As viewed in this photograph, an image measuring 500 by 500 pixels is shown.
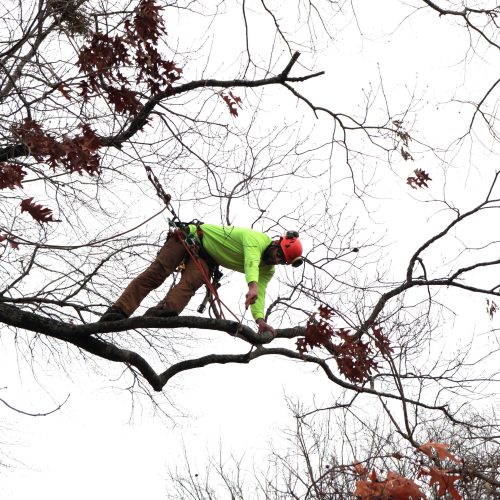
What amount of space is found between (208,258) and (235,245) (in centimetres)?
30

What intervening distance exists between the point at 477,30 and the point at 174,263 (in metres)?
2.82

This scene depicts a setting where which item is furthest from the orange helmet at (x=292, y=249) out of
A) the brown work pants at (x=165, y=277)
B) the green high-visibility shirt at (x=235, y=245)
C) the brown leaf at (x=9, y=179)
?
the brown leaf at (x=9, y=179)

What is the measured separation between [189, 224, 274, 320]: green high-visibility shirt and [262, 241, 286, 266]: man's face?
4 centimetres

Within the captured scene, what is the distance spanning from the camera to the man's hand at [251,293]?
606 cm

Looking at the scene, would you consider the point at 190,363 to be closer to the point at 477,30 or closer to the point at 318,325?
the point at 318,325

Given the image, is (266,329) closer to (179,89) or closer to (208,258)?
(208,258)

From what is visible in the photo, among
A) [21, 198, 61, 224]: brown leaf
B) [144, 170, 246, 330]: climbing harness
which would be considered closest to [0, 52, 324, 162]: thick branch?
[144, 170, 246, 330]: climbing harness

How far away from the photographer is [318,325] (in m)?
5.95

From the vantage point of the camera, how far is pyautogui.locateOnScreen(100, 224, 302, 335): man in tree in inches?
247

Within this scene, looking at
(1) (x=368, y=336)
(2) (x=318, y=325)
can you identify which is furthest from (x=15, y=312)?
(1) (x=368, y=336)

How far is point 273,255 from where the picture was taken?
659 centimetres

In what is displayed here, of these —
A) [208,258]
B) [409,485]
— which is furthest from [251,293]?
[409,485]

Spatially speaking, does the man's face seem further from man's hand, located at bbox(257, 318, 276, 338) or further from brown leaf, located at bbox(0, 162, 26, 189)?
brown leaf, located at bbox(0, 162, 26, 189)

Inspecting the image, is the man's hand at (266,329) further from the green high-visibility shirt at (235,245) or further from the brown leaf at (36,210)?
the brown leaf at (36,210)
